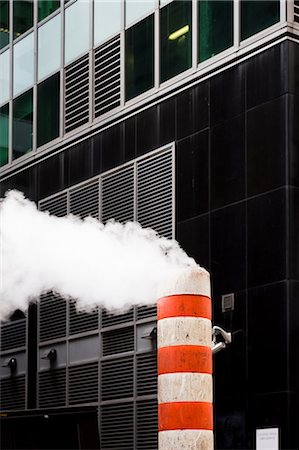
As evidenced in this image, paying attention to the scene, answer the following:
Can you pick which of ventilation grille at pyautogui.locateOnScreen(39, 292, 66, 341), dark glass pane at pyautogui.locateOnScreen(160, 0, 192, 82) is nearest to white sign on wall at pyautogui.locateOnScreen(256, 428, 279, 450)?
ventilation grille at pyautogui.locateOnScreen(39, 292, 66, 341)

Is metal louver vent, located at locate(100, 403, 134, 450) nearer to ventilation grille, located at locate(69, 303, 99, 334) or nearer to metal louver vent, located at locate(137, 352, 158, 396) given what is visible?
metal louver vent, located at locate(137, 352, 158, 396)

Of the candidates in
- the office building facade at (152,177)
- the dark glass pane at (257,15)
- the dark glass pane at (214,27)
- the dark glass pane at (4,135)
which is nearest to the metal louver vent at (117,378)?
the office building facade at (152,177)

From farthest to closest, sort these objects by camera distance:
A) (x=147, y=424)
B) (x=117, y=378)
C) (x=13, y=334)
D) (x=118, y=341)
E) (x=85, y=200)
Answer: (x=13, y=334)
(x=85, y=200)
(x=118, y=341)
(x=117, y=378)
(x=147, y=424)

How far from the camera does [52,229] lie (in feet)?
32.2

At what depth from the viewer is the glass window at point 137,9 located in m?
19.2

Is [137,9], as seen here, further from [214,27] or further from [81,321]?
[81,321]

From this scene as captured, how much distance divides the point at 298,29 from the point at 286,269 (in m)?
3.66

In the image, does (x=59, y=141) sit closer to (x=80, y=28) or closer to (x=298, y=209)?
(x=80, y=28)

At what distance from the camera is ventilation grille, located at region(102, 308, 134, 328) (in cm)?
1870

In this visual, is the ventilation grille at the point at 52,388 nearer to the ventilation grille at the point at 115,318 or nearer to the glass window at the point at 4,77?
the ventilation grille at the point at 115,318

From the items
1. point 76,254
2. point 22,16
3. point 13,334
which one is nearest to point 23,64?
point 22,16

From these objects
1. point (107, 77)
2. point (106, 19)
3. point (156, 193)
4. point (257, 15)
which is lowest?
point (156, 193)

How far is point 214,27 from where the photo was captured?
57.8 feet

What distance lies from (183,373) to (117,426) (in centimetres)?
1198
